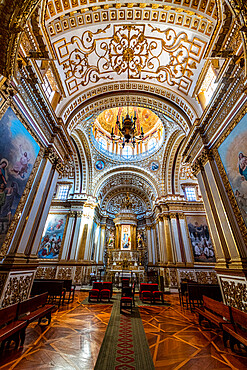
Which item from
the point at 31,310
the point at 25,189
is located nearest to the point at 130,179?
the point at 25,189

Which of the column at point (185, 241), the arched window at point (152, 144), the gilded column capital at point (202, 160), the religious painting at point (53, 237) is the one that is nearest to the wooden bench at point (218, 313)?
the gilded column capital at point (202, 160)

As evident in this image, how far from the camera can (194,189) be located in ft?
52.0

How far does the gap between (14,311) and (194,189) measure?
615 inches

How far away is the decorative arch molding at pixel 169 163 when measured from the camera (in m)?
14.6

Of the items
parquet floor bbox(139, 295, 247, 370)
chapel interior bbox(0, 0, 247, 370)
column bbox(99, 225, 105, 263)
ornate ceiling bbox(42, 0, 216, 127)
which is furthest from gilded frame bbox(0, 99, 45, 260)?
column bbox(99, 225, 105, 263)

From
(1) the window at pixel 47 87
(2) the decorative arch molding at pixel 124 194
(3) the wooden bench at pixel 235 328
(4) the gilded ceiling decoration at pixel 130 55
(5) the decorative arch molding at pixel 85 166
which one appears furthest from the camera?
(2) the decorative arch molding at pixel 124 194

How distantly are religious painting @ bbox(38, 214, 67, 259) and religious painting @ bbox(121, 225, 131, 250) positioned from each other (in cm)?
862

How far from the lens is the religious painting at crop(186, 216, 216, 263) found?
12648 mm

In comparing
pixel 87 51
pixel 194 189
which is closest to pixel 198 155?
pixel 87 51

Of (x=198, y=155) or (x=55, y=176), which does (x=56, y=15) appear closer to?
(x=55, y=176)

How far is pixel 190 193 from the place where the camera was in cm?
1571

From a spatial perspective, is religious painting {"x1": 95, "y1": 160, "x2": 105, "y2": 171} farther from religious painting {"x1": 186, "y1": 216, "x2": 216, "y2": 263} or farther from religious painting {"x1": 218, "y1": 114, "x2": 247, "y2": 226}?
religious painting {"x1": 218, "y1": 114, "x2": 247, "y2": 226}

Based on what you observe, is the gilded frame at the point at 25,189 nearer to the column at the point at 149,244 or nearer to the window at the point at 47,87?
the window at the point at 47,87

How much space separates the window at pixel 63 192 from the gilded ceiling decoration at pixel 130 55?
9.99 m
